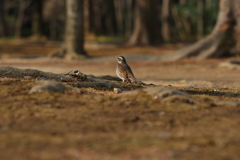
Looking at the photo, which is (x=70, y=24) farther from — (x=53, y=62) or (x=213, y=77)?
(x=213, y=77)

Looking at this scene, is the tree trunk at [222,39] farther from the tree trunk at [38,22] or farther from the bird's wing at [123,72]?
the tree trunk at [38,22]

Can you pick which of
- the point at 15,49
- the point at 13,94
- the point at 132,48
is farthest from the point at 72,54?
the point at 13,94

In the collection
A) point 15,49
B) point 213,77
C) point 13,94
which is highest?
point 13,94

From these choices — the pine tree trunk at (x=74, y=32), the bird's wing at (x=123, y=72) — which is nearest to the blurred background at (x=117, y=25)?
the pine tree trunk at (x=74, y=32)

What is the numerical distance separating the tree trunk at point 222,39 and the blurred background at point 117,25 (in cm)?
547

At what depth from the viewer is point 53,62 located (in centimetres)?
2072

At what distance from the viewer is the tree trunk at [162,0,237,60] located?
797 inches

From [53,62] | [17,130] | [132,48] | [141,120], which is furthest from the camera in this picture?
[132,48]

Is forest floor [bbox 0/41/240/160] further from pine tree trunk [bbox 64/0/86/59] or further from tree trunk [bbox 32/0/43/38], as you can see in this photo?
tree trunk [bbox 32/0/43/38]

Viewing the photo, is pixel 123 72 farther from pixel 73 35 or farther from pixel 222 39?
pixel 73 35

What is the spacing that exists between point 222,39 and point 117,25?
3394cm

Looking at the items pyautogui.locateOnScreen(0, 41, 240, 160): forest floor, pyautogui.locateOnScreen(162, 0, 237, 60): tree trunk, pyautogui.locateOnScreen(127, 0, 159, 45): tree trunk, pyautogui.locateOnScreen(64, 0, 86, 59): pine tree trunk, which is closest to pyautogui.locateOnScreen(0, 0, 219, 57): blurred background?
pyautogui.locateOnScreen(127, 0, 159, 45): tree trunk

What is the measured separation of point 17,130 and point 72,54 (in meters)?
16.5

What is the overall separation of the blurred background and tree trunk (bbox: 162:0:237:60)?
547cm
